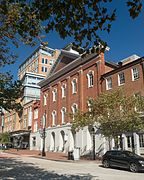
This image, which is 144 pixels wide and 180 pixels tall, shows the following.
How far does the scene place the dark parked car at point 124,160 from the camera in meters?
16.7

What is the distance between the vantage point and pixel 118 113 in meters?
22.3

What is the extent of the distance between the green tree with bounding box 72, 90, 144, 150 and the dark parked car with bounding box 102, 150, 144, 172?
10.4 ft

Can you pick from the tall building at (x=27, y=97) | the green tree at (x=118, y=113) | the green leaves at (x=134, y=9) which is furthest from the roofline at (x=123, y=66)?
the green leaves at (x=134, y=9)

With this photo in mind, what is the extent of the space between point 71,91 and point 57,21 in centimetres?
3261

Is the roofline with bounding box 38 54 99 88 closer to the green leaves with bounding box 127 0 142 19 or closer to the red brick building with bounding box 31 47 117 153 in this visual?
the red brick building with bounding box 31 47 117 153

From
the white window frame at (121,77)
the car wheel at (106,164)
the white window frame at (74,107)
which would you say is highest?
the white window frame at (121,77)

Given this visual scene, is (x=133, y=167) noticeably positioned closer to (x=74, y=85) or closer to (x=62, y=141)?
(x=74, y=85)

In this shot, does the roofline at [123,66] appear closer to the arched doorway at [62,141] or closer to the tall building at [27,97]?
the arched doorway at [62,141]

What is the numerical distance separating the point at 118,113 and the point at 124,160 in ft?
18.0

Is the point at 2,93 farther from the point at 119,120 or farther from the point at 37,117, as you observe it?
the point at 37,117

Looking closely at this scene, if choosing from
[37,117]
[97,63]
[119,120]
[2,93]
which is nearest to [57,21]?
[2,93]

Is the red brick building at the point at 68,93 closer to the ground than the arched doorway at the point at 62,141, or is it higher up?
higher up

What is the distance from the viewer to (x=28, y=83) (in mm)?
67562

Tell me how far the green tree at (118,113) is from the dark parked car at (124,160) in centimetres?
317
